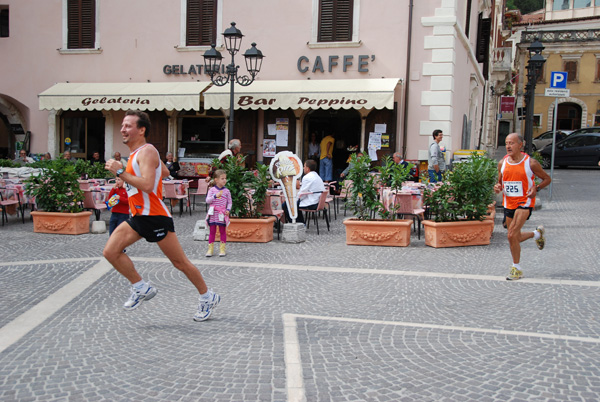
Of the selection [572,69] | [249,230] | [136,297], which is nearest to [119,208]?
[249,230]

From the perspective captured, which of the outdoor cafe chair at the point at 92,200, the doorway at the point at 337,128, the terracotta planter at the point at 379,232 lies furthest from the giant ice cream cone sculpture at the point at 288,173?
the doorway at the point at 337,128

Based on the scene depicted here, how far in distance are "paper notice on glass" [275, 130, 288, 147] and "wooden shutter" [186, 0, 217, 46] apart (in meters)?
3.19

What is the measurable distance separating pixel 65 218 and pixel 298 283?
5461 mm

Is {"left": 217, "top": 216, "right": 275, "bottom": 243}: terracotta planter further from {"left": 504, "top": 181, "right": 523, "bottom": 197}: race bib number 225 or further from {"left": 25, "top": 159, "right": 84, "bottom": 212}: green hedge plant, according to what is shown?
{"left": 504, "top": 181, "right": 523, "bottom": 197}: race bib number 225

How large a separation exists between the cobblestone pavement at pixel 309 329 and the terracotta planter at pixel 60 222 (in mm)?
1637

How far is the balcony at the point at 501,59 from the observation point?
3016cm

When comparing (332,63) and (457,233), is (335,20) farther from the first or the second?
(457,233)

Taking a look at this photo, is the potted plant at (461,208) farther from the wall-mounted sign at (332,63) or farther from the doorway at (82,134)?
the doorway at (82,134)

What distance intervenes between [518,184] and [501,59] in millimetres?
25375

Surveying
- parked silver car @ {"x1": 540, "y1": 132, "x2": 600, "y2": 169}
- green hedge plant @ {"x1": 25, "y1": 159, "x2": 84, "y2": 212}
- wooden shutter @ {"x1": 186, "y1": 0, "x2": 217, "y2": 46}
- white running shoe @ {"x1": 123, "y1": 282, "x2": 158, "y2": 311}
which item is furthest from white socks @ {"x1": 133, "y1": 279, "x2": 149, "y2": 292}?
parked silver car @ {"x1": 540, "y1": 132, "x2": 600, "y2": 169}

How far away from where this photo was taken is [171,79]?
57.4 feet

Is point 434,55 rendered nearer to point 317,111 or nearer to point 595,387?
point 317,111

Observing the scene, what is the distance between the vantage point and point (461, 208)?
9.62 meters

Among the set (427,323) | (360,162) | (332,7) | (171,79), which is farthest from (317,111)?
(427,323)
